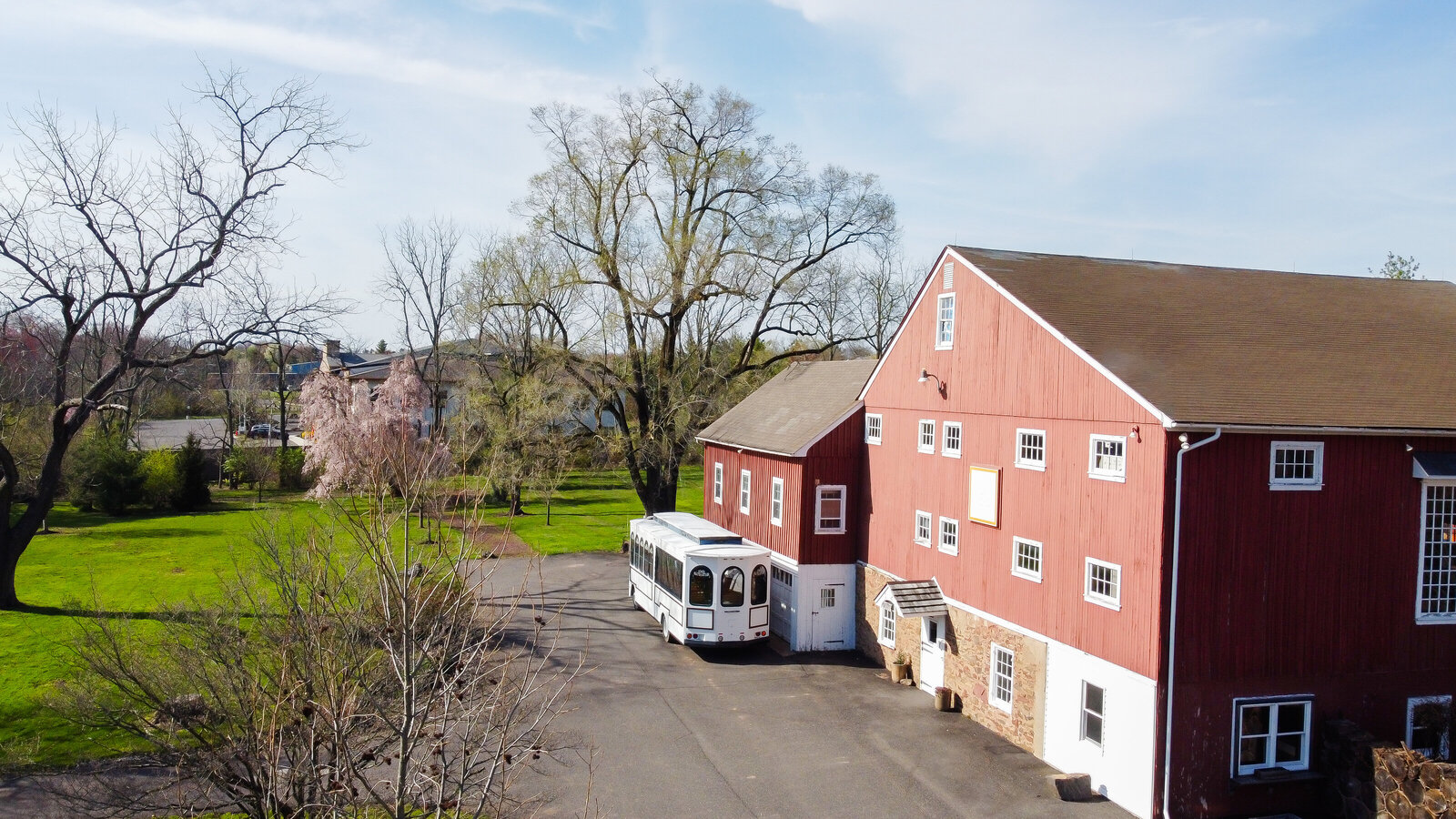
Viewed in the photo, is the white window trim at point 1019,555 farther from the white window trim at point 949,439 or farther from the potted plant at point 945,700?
the potted plant at point 945,700

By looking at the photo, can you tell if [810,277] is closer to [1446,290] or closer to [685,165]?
[685,165]

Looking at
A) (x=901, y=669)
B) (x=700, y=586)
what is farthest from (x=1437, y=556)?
(x=700, y=586)

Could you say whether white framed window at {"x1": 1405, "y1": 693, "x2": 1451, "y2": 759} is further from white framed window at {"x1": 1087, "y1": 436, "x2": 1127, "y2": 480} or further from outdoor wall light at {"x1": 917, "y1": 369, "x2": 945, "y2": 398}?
outdoor wall light at {"x1": 917, "y1": 369, "x2": 945, "y2": 398}

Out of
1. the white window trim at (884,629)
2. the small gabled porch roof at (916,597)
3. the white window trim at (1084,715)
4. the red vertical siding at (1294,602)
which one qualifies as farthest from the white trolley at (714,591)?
the red vertical siding at (1294,602)

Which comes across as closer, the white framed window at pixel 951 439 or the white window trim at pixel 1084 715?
the white window trim at pixel 1084 715

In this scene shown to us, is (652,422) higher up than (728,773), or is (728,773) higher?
(652,422)

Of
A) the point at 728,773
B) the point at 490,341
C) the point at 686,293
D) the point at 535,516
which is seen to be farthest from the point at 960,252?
the point at 535,516
